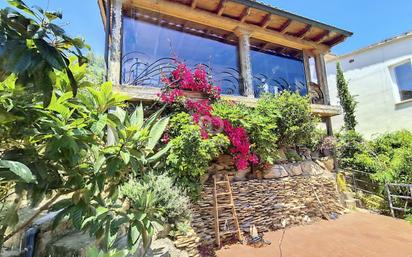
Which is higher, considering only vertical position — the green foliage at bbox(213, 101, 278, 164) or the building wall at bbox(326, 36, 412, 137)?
the building wall at bbox(326, 36, 412, 137)

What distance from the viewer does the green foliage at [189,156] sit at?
5.52 meters

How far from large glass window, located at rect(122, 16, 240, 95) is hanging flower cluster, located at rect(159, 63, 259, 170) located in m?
0.59

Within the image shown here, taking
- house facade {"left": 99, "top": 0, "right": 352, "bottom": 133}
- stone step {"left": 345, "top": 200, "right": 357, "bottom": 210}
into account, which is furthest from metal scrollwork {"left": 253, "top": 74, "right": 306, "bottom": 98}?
stone step {"left": 345, "top": 200, "right": 357, "bottom": 210}

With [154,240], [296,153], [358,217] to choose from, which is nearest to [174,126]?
[154,240]

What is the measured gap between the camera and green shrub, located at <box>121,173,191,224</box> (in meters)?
4.77

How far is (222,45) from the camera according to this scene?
8.35 m

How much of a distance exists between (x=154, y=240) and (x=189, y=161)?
64.9 inches

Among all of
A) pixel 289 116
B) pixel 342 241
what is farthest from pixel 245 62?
pixel 342 241

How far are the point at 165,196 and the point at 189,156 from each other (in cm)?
105

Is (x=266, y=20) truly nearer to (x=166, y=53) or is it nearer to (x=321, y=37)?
(x=321, y=37)

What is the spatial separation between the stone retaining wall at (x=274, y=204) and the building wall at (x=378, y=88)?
7618mm

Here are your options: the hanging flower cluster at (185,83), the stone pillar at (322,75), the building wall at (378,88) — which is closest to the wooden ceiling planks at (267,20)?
the stone pillar at (322,75)

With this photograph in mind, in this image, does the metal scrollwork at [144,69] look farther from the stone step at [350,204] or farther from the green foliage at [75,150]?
the stone step at [350,204]

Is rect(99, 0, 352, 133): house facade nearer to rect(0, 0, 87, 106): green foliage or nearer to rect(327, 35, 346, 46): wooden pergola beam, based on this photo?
rect(327, 35, 346, 46): wooden pergola beam
